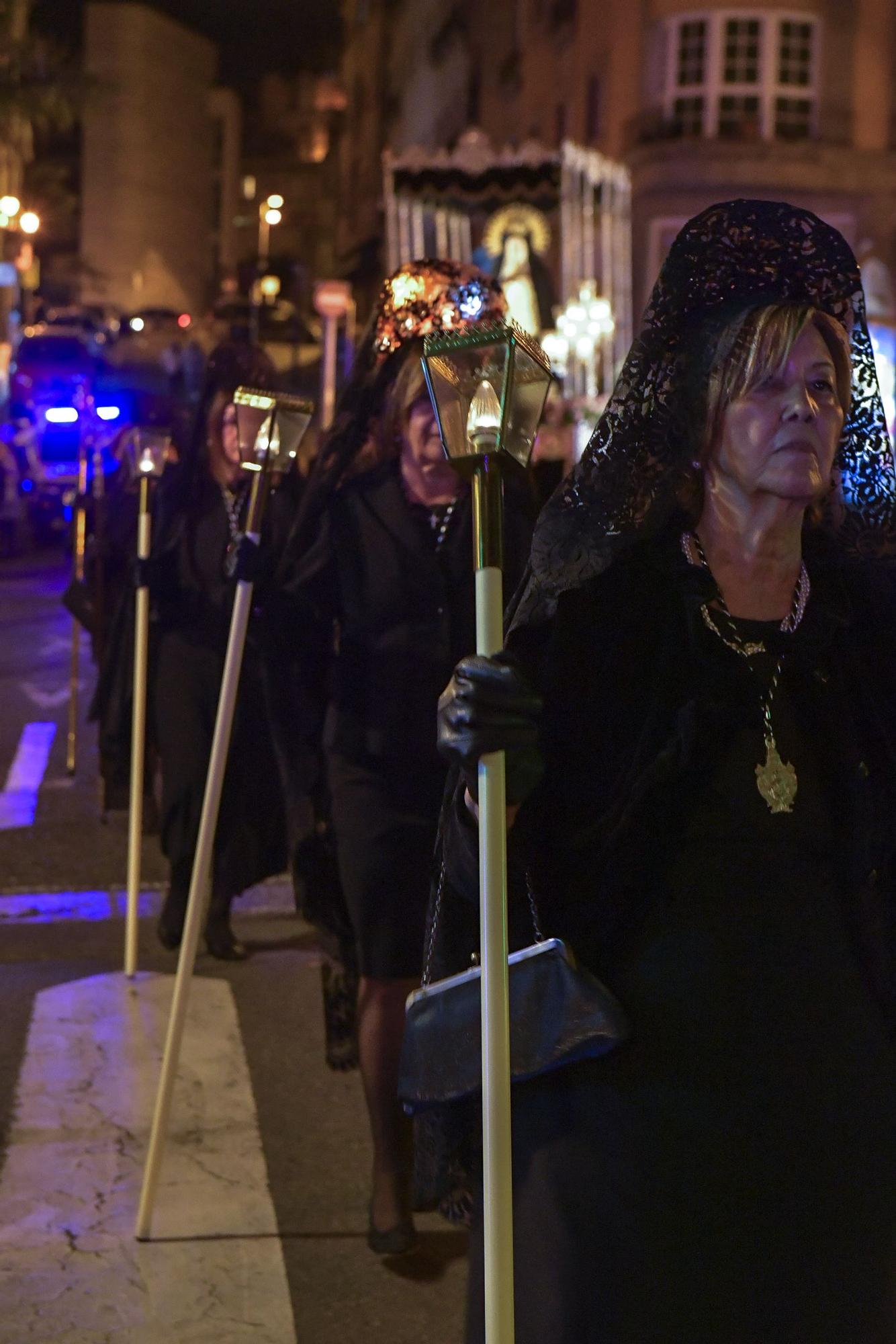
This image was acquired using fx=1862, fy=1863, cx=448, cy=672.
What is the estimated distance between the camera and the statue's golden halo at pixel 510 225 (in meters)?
20.6

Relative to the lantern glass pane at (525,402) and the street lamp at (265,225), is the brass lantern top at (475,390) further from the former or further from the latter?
the street lamp at (265,225)

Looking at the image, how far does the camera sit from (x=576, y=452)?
59.0 feet

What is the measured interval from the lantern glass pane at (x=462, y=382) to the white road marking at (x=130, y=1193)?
248cm

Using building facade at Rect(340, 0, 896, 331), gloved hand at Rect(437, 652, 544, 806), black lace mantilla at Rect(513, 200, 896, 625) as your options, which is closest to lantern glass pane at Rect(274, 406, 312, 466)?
black lace mantilla at Rect(513, 200, 896, 625)

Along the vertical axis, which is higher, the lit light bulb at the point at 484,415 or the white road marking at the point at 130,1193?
the lit light bulb at the point at 484,415

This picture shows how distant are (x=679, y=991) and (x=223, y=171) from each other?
329 feet

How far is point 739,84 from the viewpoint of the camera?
30.5 metres

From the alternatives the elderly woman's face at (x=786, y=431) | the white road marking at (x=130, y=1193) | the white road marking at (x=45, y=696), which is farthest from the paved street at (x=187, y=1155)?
the white road marking at (x=45, y=696)

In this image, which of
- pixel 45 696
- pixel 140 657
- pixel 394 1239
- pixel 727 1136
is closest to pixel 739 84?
pixel 45 696

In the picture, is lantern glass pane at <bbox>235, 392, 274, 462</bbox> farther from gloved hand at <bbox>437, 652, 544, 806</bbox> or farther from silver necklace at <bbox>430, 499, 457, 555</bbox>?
gloved hand at <bbox>437, 652, 544, 806</bbox>

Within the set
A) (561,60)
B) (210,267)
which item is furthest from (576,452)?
(210,267)

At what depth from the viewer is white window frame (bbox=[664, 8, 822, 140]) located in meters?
30.2

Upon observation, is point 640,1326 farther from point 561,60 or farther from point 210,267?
point 210,267

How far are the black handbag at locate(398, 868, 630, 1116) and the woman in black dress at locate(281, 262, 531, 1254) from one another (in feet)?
5.83
